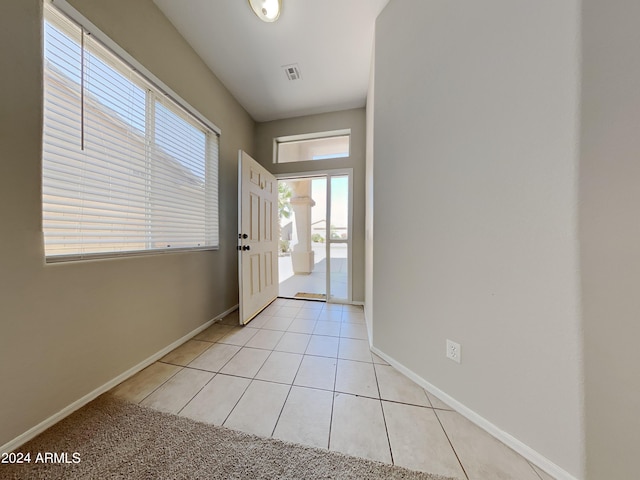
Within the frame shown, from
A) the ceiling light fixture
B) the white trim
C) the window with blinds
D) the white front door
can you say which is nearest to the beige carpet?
the window with blinds

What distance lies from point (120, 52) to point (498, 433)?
3.14 metres

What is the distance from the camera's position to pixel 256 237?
→ 2.56 meters

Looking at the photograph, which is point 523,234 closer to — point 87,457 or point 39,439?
point 87,457

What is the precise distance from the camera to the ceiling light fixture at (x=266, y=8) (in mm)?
1508

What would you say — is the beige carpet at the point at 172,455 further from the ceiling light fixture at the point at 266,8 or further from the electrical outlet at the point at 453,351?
the ceiling light fixture at the point at 266,8

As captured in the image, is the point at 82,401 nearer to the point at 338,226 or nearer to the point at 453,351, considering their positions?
the point at 453,351

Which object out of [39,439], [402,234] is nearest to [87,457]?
[39,439]

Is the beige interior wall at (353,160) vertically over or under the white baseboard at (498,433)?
over

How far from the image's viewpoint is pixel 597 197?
0.74m

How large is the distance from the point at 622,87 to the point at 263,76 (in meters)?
2.62

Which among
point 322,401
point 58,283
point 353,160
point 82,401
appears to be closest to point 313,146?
point 353,160

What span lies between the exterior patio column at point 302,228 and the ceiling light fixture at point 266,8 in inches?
160

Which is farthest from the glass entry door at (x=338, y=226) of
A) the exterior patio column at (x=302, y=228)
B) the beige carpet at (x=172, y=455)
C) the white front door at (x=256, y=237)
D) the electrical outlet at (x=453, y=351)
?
the exterior patio column at (x=302, y=228)

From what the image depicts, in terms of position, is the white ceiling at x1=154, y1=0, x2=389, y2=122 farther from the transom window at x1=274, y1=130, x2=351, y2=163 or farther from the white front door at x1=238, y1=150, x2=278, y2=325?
the white front door at x1=238, y1=150, x2=278, y2=325
